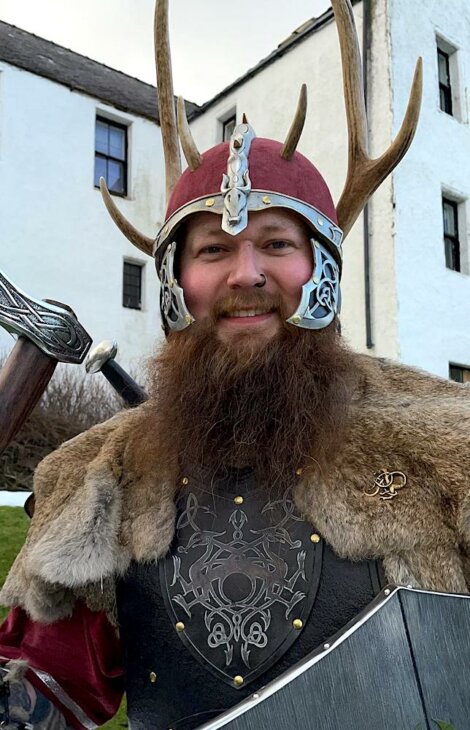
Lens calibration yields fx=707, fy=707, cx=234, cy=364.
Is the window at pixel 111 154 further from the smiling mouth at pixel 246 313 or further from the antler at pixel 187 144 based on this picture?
the smiling mouth at pixel 246 313

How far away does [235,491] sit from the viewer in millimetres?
1662

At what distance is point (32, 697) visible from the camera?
1.66 metres

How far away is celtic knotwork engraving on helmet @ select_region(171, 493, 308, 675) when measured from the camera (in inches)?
58.2

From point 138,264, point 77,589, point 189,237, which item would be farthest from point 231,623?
point 138,264

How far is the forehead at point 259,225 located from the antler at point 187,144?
0.19m

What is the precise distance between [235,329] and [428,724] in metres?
0.96

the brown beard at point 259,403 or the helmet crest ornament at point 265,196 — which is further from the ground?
the helmet crest ornament at point 265,196

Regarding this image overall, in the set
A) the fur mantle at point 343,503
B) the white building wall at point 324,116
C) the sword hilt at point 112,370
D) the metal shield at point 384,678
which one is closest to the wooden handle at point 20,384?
the fur mantle at point 343,503

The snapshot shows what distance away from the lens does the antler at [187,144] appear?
1.90 m

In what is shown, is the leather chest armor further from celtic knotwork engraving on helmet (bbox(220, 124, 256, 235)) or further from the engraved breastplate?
celtic knotwork engraving on helmet (bbox(220, 124, 256, 235))

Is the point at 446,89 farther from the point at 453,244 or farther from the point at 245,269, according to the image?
the point at 245,269

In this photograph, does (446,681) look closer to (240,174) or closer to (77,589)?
(77,589)

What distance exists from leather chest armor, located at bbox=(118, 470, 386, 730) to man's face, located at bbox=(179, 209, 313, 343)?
372mm

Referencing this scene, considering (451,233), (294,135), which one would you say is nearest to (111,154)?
(451,233)
